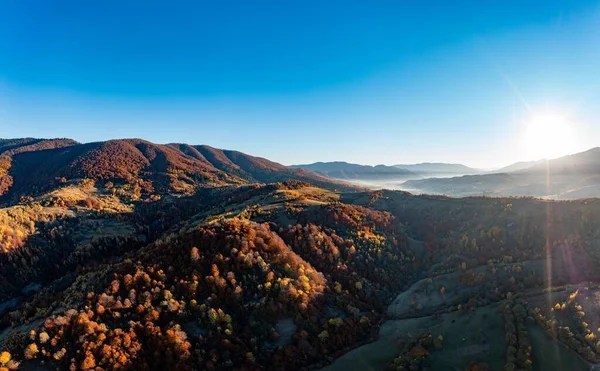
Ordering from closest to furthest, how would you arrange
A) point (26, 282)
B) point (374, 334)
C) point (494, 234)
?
point (374, 334) → point (494, 234) → point (26, 282)

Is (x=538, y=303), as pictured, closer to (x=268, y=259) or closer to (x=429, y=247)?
(x=429, y=247)

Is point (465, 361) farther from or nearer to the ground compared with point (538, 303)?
nearer to the ground

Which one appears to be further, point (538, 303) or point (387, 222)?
point (387, 222)

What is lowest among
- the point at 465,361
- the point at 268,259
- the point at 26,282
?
the point at 26,282

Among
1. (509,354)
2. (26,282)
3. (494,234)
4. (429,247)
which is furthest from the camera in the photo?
(26,282)

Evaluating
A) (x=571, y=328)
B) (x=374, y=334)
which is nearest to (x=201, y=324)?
(x=374, y=334)

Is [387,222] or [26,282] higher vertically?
[387,222]

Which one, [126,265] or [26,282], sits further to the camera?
[26,282]

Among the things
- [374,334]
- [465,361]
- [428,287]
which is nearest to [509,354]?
[465,361]

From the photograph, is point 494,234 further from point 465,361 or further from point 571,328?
point 465,361
